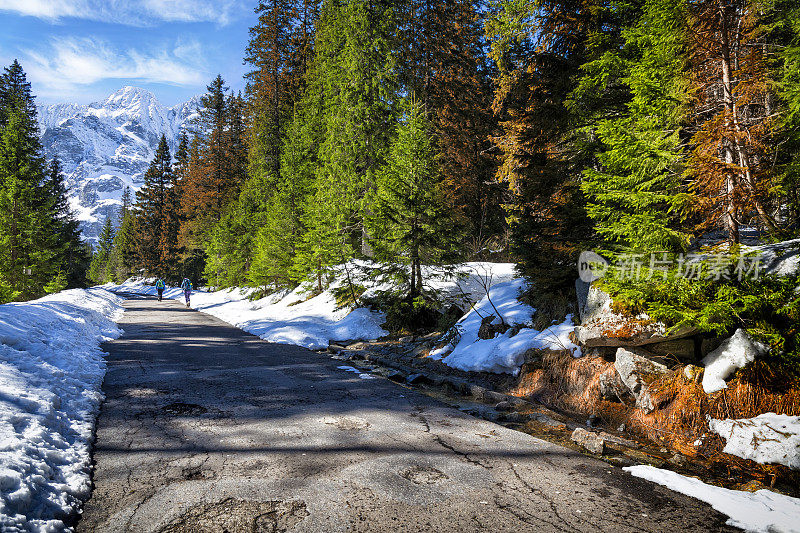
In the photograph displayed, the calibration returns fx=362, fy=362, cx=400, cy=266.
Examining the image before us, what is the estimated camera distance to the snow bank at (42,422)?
266 cm

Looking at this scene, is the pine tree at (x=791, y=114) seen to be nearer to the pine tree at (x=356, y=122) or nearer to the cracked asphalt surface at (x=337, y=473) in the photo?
the cracked asphalt surface at (x=337, y=473)

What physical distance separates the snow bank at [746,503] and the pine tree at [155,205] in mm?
59619

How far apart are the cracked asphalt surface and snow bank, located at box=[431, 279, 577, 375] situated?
235 cm

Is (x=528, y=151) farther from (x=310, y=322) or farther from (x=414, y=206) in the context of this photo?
(x=310, y=322)

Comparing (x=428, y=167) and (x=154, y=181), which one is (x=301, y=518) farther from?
(x=154, y=181)

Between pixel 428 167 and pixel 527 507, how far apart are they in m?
10.0

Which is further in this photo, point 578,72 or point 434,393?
point 578,72

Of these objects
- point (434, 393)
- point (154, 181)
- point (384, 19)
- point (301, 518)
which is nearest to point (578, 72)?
point (434, 393)

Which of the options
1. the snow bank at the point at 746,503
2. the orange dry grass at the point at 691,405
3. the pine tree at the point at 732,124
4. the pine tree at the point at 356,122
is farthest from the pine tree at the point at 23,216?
the pine tree at the point at 732,124

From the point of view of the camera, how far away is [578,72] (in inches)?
356

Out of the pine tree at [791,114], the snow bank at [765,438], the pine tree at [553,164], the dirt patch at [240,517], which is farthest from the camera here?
the pine tree at [553,164]

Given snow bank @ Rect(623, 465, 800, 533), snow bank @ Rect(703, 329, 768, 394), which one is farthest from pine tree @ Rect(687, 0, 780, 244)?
snow bank @ Rect(623, 465, 800, 533)

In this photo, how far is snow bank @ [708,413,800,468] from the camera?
3832 mm

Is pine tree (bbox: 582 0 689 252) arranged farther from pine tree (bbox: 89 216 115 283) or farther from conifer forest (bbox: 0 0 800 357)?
pine tree (bbox: 89 216 115 283)
